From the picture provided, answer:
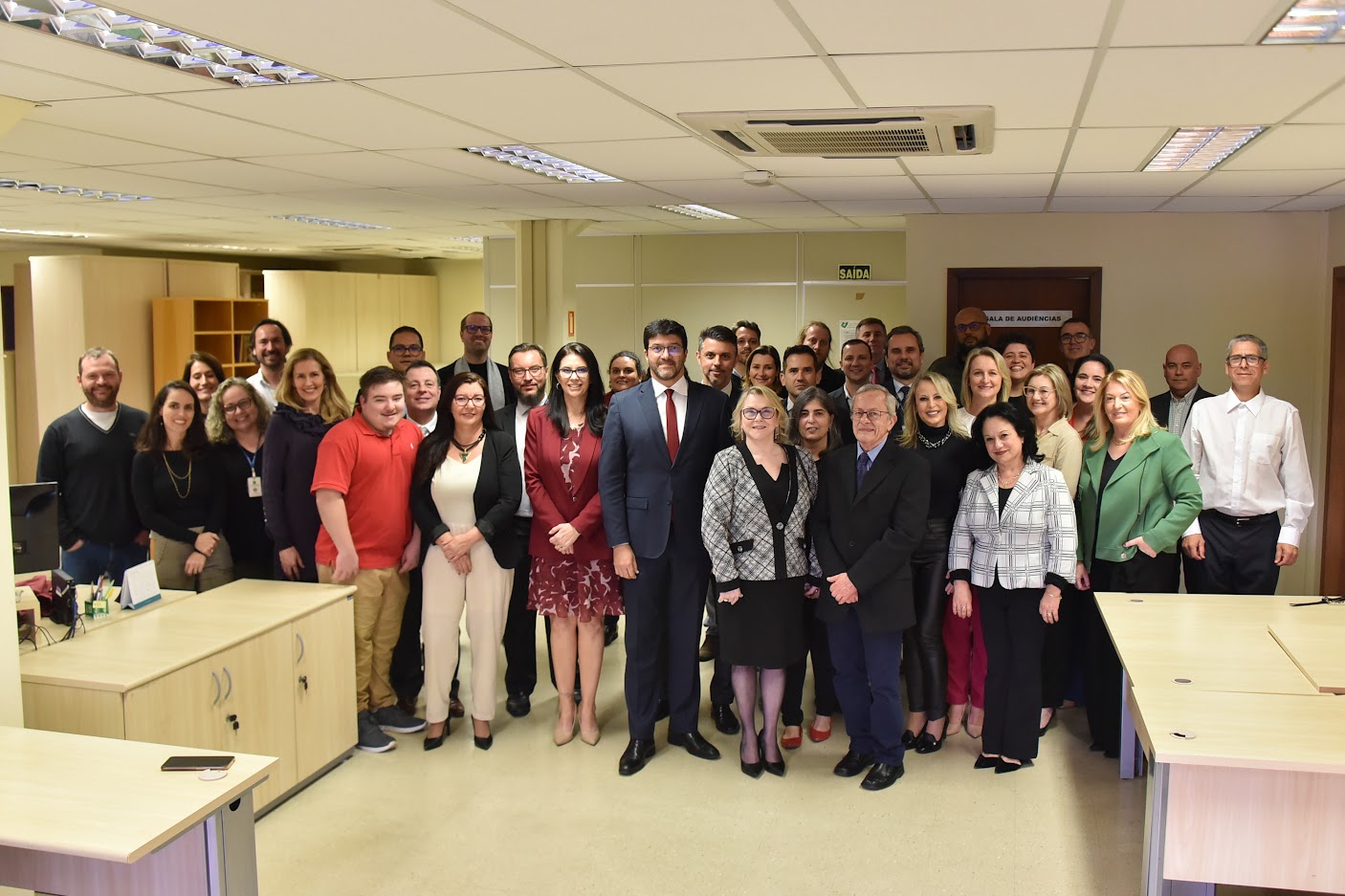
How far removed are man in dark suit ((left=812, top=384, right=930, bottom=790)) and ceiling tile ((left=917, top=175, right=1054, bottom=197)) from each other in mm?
1600

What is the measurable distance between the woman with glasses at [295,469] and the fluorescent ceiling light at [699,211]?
9.93 feet

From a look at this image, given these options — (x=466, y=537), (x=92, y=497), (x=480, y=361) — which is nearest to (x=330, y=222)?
(x=480, y=361)

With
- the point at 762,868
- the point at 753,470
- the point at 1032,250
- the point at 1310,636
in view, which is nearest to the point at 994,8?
the point at 753,470

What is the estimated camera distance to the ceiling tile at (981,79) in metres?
2.83

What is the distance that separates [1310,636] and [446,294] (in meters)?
A: 12.0

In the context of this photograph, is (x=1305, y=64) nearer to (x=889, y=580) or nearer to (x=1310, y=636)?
(x=1310, y=636)

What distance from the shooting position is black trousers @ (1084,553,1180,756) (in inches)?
180

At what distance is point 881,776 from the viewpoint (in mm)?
4344

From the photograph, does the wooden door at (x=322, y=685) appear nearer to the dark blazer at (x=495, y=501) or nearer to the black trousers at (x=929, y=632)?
the dark blazer at (x=495, y=501)

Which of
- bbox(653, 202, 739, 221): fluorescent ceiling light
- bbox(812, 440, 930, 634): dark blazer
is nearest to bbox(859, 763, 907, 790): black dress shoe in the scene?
bbox(812, 440, 930, 634): dark blazer

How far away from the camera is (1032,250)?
7.25 metres

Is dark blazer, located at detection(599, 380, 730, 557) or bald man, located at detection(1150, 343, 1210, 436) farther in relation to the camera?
bald man, located at detection(1150, 343, 1210, 436)

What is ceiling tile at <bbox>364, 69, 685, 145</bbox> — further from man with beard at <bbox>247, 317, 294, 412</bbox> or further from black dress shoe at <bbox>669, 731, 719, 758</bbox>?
black dress shoe at <bbox>669, 731, 719, 758</bbox>

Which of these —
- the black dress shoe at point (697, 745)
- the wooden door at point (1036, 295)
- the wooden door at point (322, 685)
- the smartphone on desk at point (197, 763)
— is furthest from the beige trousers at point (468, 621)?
the wooden door at point (1036, 295)
